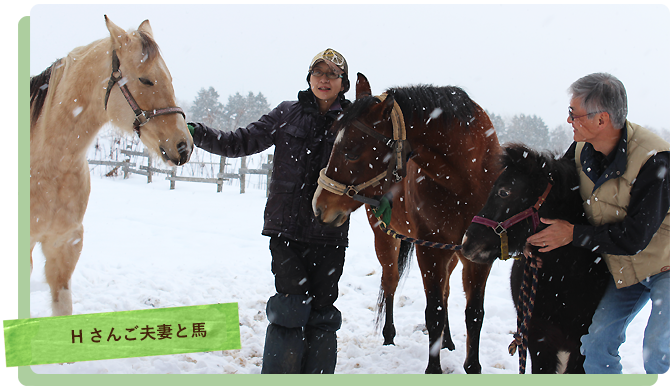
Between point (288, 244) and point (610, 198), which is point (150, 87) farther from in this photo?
point (610, 198)

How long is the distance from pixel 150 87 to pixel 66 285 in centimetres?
152

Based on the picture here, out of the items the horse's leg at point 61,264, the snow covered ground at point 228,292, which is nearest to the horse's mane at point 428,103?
Result: the snow covered ground at point 228,292

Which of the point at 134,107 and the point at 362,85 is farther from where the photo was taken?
the point at 362,85

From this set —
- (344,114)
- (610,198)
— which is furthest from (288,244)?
(610,198)

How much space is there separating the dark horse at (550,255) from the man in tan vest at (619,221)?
0.05 m

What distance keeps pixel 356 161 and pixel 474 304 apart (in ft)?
4.59

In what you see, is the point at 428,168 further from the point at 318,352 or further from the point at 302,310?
the point at 318,352

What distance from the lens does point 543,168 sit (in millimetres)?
1552

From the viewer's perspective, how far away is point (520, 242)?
5.05ft

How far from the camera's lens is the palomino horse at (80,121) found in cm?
198

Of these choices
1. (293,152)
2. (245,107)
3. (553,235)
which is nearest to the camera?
(553,235)

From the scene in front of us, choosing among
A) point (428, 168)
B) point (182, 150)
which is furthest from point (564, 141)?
point (182, 150)

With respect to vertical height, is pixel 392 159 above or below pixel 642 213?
above

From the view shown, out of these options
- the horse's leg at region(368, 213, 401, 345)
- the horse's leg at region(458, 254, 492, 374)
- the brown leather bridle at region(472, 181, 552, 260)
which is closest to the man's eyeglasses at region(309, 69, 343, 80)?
the brown leather bridle at region(472, 181, 552, 260)
